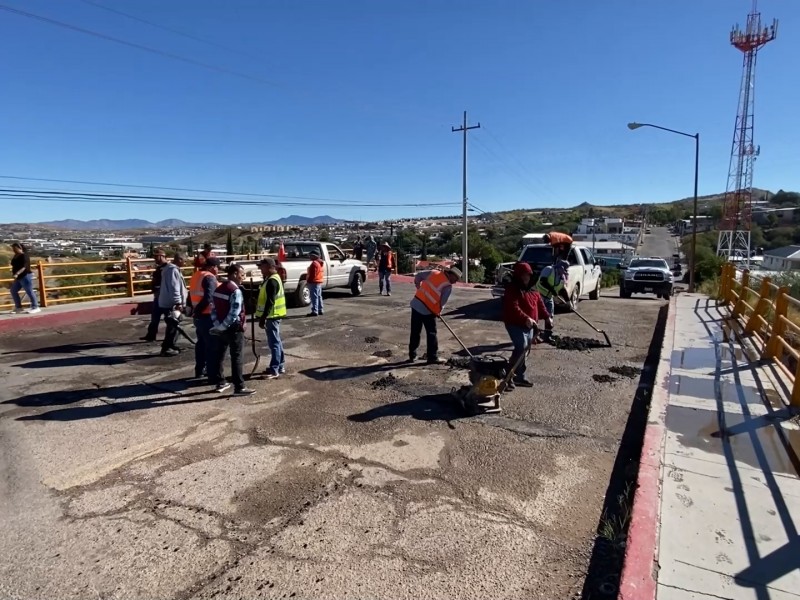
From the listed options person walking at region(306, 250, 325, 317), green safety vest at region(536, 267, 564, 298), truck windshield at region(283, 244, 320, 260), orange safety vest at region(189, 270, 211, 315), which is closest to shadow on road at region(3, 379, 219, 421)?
orange safety vest at region(189, 270, 211, 315)

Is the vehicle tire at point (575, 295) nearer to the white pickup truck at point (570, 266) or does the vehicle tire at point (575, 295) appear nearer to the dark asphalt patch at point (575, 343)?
the white pickup truck at point (570, 266)

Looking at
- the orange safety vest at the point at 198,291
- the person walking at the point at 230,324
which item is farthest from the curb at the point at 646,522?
the orange safety vest at the point at 198,291

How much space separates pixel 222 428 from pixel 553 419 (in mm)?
3602

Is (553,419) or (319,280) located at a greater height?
(319,280)

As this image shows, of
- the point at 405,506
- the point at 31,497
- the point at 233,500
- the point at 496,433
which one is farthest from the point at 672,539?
the point at 31,497

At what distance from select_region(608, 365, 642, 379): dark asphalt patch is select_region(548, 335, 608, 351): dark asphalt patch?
1.30 meters

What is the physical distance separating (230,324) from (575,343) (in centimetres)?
627

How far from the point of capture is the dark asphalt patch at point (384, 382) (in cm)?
695

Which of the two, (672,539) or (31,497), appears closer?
(672,539)

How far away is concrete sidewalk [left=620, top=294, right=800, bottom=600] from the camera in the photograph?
2951mm

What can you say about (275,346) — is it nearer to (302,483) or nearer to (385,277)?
(302,483)

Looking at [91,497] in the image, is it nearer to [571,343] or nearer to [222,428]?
[222,428]

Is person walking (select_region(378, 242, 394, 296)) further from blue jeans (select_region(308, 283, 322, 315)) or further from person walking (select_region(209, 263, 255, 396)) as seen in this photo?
person walking (select_region(209, 263, 255, 396))

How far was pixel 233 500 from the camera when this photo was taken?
157 inches
